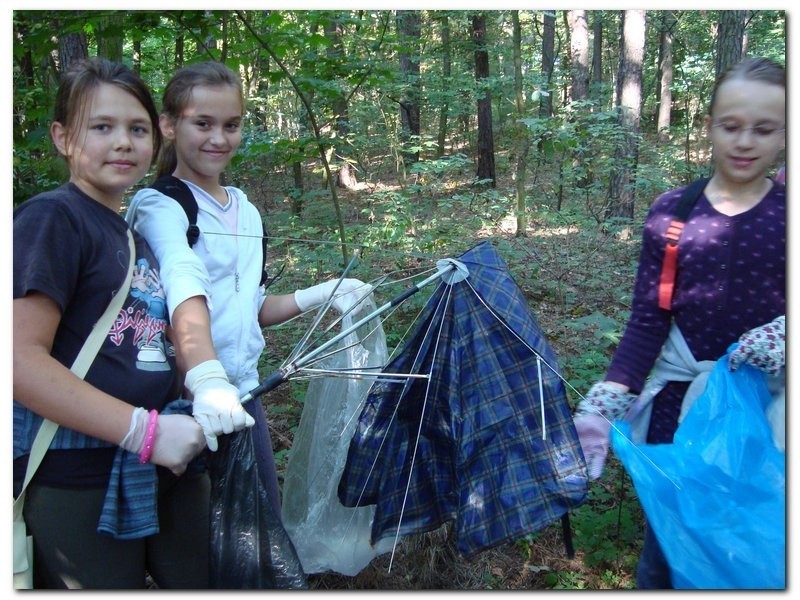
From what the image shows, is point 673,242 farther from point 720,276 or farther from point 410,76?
point 410,76

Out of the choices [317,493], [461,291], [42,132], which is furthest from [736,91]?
[42,132]

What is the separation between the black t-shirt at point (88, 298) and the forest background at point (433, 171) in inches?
33.3

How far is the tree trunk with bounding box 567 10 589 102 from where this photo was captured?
9.94 m

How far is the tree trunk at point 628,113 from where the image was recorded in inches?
310

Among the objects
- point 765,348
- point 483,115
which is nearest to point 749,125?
point 765,348

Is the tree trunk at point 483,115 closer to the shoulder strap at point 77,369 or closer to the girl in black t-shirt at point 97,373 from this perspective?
the girl in black t-shirt at point 97,373

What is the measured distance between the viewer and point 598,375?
3701 mm

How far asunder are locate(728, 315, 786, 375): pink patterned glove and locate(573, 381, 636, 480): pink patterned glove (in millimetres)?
317

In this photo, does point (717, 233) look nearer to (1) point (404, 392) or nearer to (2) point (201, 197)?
(1) point (404, 392)

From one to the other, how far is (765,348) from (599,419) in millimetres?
457

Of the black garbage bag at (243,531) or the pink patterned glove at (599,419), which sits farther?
the pink patterned glove at (599,419)

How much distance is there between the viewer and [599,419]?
1709 millimetres

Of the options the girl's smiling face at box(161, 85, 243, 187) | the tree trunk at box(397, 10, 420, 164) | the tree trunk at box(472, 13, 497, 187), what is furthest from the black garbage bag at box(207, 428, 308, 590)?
the tree trunk at box(472, 13, 497, 187)

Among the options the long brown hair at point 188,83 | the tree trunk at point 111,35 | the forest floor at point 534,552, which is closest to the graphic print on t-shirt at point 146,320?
the long brown hair at point 188,83
